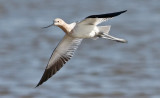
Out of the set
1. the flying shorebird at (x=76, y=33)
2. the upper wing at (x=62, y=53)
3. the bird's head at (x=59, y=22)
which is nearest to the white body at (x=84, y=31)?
the flying shorebird at (x=76, y=33)

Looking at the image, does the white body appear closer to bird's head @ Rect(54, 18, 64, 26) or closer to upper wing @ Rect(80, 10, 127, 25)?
upper wing @ Rect(80, 10, 127, 25)

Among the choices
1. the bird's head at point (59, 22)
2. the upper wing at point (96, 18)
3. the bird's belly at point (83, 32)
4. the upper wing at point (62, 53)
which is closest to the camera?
the upper wing at point (96, 18)

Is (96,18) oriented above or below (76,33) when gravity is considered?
above

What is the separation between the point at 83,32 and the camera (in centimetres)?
717

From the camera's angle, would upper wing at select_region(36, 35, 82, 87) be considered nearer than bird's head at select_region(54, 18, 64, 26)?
No

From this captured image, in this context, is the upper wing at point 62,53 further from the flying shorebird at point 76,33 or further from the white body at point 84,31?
the white body at point 84,31

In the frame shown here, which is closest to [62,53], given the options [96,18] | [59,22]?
[59,22]

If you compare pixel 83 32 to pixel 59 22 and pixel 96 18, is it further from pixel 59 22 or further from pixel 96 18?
pixel 59 22

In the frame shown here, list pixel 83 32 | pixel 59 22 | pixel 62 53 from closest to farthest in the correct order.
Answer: pixel 83 32 < pixel 59 22 < pixel 62 53

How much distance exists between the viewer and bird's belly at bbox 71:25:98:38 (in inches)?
282

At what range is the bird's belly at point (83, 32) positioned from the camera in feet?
23.5

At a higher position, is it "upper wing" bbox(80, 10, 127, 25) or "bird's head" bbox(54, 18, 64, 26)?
"bird's head" bbox(54, 18, 64, 26)

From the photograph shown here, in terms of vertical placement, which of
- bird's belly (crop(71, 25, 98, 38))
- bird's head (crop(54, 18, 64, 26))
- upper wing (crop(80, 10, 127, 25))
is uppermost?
bird's head (crop(54, 18, 64, 26))

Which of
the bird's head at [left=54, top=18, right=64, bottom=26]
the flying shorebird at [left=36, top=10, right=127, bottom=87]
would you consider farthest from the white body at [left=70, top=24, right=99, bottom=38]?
the bird's head at [left=54, top=18, right=64, bottom=26]
